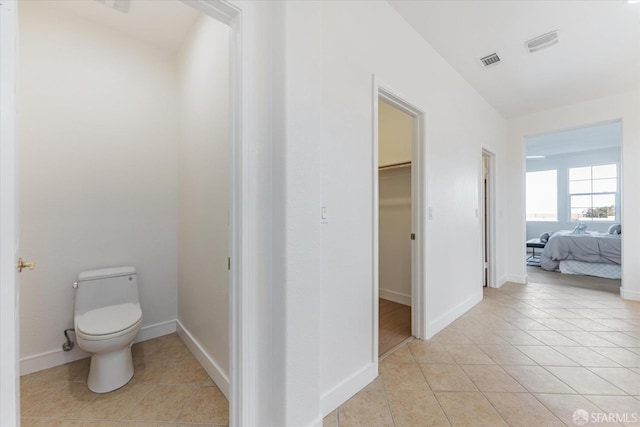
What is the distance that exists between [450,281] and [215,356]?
92.6 inches

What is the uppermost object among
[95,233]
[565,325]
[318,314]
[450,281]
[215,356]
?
[95,233]

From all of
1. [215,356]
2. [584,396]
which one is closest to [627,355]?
[584,396]

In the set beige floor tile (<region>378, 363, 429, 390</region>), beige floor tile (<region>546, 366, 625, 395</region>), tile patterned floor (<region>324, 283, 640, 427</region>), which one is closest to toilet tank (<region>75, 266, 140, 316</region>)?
tile patterned floor (<region>324, 283, 640, 427</region>)

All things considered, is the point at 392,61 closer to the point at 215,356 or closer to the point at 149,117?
the point at 149,117

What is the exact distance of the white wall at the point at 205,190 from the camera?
1.74 m

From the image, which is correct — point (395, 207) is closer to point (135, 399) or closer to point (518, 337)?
point (518, 337)

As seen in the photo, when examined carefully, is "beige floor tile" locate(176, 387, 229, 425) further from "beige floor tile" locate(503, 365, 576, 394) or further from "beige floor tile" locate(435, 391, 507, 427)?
"beige floor tile" locate(503, 365, 576, 394)

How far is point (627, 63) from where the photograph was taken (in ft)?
9.23

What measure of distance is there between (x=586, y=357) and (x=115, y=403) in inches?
135

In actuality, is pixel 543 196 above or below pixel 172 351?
above

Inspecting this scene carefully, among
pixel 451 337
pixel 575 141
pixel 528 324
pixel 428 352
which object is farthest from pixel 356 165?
pixel 575 141

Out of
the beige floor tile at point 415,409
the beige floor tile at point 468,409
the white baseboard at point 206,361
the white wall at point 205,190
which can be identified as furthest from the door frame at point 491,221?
the white baseboard at point 206,361

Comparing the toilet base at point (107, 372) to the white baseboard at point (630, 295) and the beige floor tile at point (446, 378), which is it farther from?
the white baseboard at point (630, 295)

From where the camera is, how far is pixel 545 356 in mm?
2104
